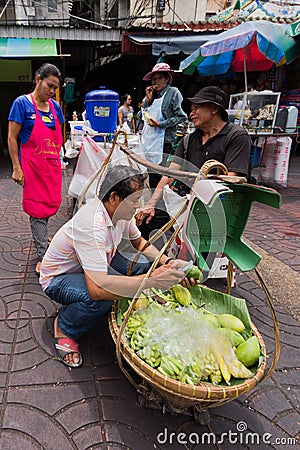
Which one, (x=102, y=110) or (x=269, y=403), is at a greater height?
(x=102, y=110)

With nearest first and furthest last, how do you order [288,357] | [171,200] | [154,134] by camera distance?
[288,357] < [171,200] < [154,134]

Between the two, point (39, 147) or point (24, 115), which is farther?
point (39, 147)

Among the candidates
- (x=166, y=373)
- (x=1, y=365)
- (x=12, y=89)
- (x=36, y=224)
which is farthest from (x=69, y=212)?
(x=12, y=89)

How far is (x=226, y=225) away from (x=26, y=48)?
272 inches

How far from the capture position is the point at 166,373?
1.43 meters

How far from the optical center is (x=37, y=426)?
61.1 inches

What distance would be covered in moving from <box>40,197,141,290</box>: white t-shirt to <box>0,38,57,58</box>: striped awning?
5676mm

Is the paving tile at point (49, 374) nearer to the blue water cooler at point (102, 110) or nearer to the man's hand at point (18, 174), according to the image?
the man's hand at point (18, 174)

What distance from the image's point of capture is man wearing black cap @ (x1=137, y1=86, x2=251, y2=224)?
2.24 meters

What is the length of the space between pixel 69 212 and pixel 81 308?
10.0 feet

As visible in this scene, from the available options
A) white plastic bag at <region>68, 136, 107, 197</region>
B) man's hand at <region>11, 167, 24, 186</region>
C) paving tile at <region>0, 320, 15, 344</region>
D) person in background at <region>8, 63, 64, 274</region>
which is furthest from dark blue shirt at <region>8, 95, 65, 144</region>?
paving tile at <region>0, 320, 15, 344</region>

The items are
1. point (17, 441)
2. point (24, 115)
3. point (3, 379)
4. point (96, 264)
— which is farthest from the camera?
point (24, 115)

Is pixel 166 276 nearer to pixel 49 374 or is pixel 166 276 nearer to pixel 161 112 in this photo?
pixel 49 374

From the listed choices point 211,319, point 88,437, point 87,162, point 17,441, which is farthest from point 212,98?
point 17,441
